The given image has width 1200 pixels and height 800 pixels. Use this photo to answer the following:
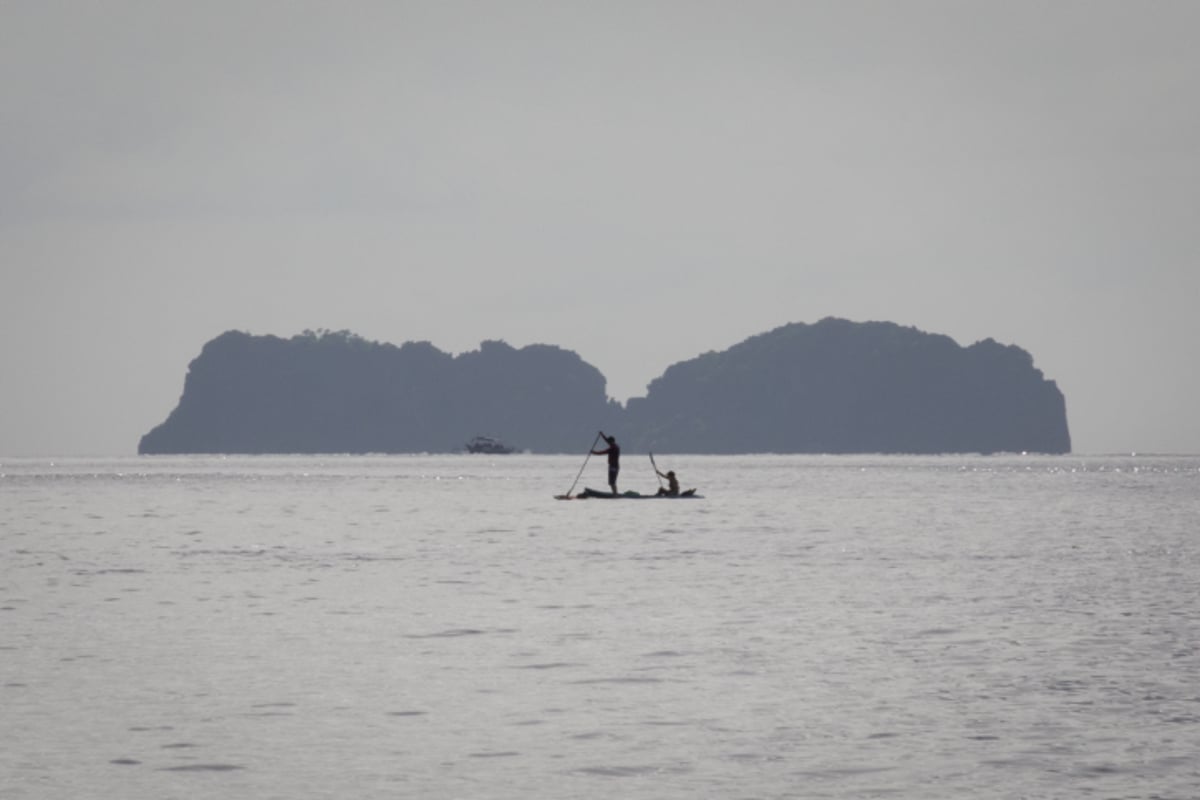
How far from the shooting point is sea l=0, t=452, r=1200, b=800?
15234mm

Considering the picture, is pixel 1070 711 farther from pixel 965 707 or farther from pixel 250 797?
pixel 250 797

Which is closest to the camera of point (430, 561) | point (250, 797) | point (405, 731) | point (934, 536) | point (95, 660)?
point (250, 797)

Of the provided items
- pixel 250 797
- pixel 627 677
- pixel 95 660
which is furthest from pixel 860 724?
pixel 95 660

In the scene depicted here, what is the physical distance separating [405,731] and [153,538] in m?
41.5

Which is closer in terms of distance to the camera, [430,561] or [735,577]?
[735,577]

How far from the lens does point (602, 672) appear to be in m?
21.7

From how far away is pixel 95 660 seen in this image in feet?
A: 76.1

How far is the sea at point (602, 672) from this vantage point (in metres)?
15.2

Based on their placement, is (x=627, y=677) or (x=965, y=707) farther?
(x=627, y=677)

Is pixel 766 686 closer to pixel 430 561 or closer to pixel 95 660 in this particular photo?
pixel 95 660

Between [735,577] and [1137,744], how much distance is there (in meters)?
21.3

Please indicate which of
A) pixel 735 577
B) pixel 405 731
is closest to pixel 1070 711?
pixel 405 731

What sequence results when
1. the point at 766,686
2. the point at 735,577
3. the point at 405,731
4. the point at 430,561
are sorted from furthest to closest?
1. the point at 430,561
2. the point at 735,577
3. the point at 766,686
4. the point at 405,731

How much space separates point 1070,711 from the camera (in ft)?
60.2
